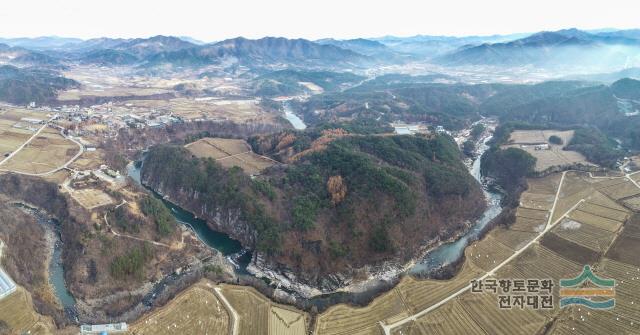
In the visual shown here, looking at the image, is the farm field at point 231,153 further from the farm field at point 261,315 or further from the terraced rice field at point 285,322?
the terraced rice field at point 285,322

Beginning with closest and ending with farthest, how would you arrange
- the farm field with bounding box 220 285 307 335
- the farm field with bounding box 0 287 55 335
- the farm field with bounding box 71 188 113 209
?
the farm field with bounding box 0 287 55 335 < the farm field with bounding box 220 285 307 335 < the farm field with bounding box 71 188 113 209

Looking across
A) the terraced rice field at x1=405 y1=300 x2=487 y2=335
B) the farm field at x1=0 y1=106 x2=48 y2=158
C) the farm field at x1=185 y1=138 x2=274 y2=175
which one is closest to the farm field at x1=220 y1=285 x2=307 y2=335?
the terraced rice field at x1=405 y1=300 x2=487 y2=335

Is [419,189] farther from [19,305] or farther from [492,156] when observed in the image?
[19,305]

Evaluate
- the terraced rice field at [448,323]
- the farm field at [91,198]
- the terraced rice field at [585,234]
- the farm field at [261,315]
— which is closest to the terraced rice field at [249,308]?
the farm field at [261,315]

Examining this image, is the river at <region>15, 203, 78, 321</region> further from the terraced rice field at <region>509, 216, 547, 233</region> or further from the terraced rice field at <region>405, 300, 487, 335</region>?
the terraced rice field at <region>509, 216, 547, 233</region>

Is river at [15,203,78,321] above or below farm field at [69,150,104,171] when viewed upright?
below

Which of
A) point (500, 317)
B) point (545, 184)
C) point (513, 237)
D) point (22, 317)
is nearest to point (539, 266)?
point (513, 237)
